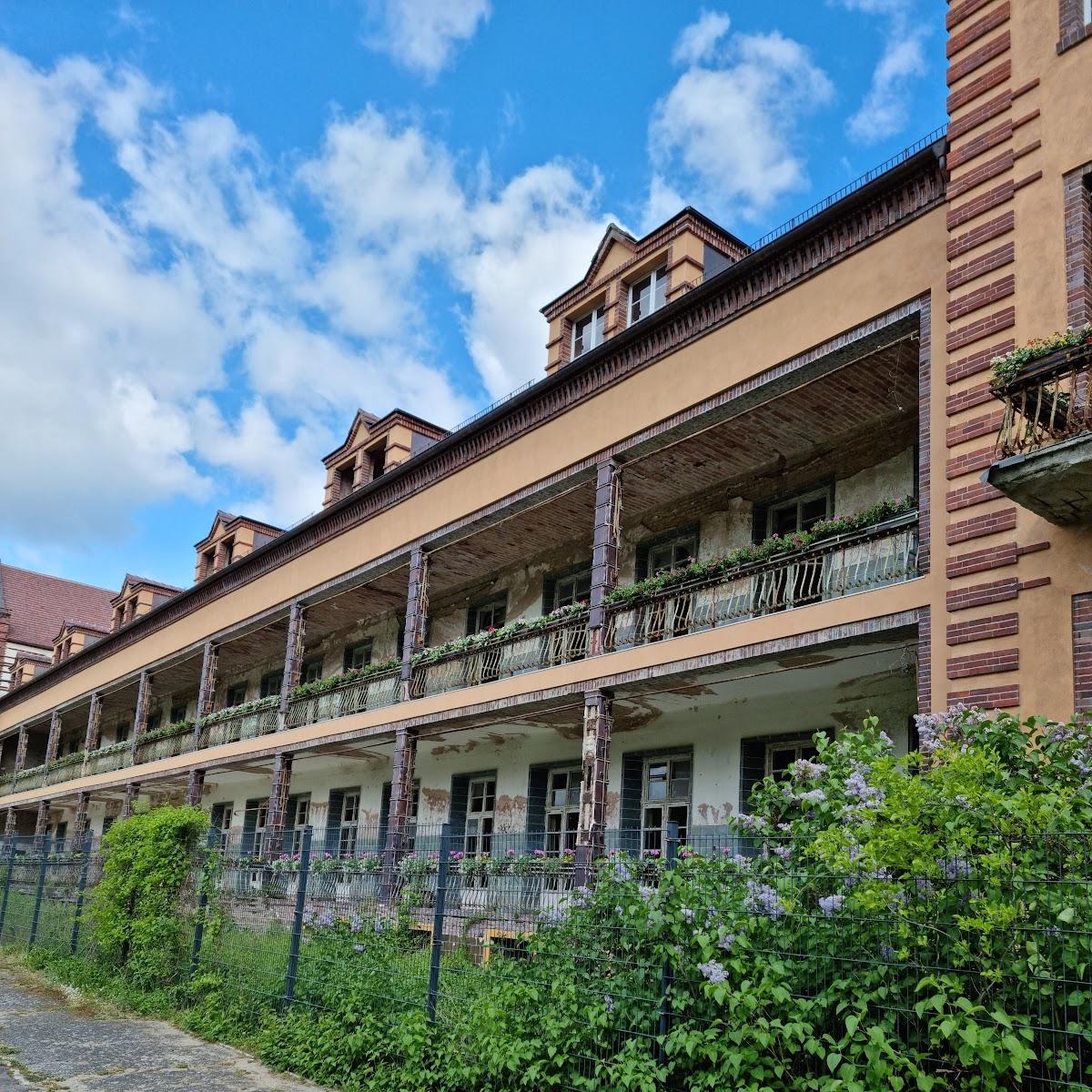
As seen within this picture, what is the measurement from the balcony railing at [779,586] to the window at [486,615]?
6.05 metres

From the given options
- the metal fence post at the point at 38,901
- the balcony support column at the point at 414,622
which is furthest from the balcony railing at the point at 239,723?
the metal fence post at the point at 38,901

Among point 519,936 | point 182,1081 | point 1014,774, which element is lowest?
point 182,1081

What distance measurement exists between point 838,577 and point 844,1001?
6816 mm

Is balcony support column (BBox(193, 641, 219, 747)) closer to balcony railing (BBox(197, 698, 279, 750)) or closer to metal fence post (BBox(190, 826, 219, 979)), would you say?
balcony railing (BBox(197, 698, 279, 750))

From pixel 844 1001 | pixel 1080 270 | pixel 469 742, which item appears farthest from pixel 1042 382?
pixel 469 742

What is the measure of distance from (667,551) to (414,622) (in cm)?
428

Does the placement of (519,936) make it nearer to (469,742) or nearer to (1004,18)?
(1004,18)

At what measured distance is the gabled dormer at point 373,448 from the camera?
72.2ft

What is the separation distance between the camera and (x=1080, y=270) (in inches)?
343

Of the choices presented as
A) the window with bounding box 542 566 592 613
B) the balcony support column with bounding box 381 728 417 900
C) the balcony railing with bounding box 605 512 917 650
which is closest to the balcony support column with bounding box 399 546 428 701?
the balcony support column with bounding box 381 728 417 900

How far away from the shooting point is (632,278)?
17422mm

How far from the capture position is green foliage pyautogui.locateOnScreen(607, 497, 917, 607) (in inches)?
448

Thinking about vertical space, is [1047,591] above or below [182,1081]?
above

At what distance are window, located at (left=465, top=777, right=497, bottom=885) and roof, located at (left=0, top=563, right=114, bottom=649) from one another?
40.7 m
